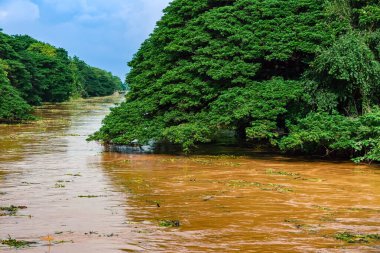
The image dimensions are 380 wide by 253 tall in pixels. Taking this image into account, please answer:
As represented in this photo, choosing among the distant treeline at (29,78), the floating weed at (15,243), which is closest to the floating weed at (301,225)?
the floating weed at (15,243)

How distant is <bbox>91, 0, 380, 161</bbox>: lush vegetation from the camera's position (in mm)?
18859

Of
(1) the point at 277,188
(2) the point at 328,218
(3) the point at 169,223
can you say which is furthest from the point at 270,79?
(3) the point at 169,223

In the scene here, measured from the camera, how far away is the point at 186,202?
12539mm

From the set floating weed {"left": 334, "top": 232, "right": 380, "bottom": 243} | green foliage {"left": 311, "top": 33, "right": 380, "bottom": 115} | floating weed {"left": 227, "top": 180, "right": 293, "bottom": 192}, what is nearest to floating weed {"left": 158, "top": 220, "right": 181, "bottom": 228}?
floating weed {"left": 334, "top": 232, "right": 380, "bottom": 243}

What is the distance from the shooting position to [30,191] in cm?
1391

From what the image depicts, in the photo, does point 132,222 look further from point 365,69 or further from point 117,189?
point 365,69

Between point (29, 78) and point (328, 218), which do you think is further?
point (29, 78)

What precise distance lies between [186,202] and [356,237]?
4.36 m

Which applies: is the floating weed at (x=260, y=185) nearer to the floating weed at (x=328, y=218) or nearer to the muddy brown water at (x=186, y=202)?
the muddy brown water at (x=186, y=202)

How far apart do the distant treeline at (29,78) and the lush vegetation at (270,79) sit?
1804 cm

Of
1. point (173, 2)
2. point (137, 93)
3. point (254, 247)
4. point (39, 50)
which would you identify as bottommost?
point (254, 247)

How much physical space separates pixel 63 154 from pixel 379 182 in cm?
1266

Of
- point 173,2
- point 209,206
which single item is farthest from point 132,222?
point 173,2

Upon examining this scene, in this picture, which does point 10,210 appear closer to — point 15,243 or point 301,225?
point 15,243
